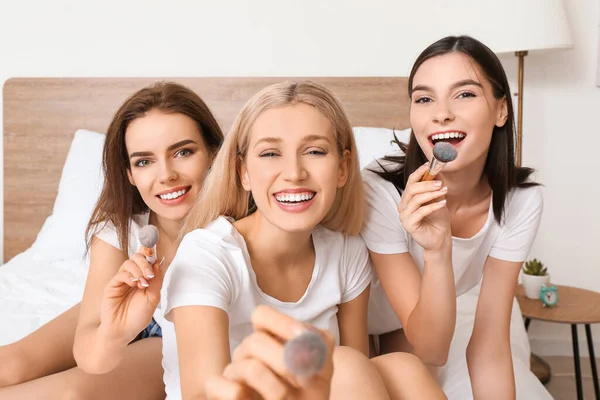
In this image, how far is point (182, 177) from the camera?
125 centimetres

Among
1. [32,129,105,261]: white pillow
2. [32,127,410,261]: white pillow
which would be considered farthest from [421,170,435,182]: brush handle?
[32,129,105,261]: white pillow

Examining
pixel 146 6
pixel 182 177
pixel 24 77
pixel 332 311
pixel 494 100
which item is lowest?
pixel 332 311

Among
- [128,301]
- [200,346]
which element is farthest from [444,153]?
[128,301]

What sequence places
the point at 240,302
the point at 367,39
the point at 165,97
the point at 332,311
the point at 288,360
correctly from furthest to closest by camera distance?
1. the point at 367,39
2. the point at 165,97
3. the point at 332,311
4. the point at 240,302
5. the point at 288,360

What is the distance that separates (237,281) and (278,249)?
115mm

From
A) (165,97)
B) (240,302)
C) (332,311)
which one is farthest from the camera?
(165,97)

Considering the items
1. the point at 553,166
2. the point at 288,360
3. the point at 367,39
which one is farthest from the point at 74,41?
the point at 288,360

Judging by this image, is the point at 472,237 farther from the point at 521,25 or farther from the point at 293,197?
the point at 521,25

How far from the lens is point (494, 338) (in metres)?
1.24

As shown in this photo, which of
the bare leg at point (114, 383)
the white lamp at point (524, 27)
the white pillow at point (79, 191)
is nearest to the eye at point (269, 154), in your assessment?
the bare leg at point (114, 383)

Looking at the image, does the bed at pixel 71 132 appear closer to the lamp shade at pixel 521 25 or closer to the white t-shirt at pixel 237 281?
the lamp shade at pixel 521 25

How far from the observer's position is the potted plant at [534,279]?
2143 mm

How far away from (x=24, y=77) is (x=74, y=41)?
0.26 m

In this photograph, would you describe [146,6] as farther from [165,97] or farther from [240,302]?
[240,302]
